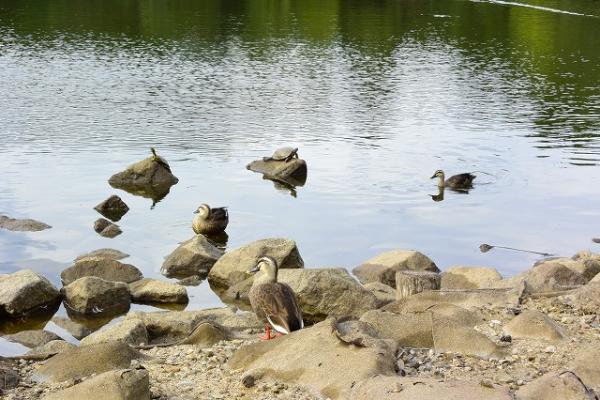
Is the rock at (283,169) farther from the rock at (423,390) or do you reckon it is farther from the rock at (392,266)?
the rock at (423,390)

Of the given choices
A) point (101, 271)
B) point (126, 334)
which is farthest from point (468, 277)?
point (101, 271)

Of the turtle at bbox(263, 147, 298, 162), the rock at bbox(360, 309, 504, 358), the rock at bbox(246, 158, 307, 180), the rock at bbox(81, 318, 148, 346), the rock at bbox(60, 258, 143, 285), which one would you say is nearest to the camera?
the rock at bbox(360, 309, 504, 358)

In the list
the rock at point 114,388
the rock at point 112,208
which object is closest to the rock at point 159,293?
the rock at point 112,208

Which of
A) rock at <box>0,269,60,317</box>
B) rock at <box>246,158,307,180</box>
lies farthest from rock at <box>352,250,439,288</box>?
rock at <box>246,158,307,180</box>

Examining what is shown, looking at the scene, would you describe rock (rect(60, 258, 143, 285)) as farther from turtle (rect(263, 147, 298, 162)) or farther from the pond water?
turtle (rect(263, 147, 298, 162))

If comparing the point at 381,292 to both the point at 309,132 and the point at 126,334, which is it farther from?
the point at 309,132

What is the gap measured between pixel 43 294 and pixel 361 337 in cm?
857

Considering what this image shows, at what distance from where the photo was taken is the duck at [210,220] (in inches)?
883

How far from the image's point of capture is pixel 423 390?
921 centimetres

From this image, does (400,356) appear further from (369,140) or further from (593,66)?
(593,66)

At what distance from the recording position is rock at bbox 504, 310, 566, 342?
37.8 ft

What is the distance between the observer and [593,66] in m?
51.5

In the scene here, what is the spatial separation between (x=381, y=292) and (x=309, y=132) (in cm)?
1768

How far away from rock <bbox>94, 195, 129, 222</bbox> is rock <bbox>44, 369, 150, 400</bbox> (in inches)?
569
